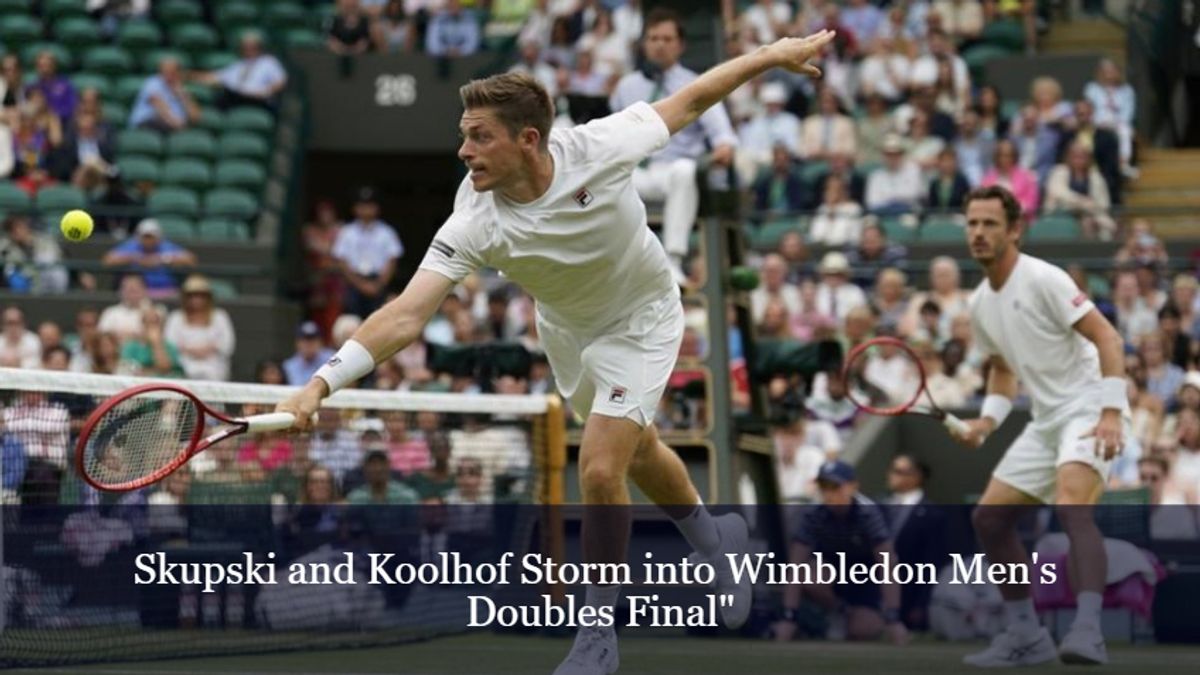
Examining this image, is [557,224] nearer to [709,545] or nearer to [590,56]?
[709,545]

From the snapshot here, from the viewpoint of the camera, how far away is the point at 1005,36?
22.7 metres

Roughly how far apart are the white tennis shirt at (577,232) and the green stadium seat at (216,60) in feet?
50.7

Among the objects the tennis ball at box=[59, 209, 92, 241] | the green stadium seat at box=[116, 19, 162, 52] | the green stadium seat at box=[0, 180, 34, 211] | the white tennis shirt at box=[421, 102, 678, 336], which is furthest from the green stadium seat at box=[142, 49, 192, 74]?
the white tennis shirt at box=[421, 102, 678, 336]

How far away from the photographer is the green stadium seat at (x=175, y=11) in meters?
24.6

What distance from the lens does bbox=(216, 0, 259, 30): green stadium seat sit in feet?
81.0

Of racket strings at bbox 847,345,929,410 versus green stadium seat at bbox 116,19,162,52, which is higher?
green stadium seat at bbox 116,19,162,52

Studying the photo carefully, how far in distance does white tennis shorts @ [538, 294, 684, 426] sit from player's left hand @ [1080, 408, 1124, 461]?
7.16 feet

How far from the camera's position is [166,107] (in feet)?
74.3

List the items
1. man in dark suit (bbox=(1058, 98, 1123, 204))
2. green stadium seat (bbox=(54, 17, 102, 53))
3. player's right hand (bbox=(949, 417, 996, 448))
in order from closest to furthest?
1. player's right hand (bbox=(949, 417, 996, 448))
2. man in dark suit (bbox=(1058, 98, 1123, 204))
3. green stadium seat (bbox=(54, 17, 102, 53))

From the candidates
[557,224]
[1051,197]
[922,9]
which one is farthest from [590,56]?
[557,224]

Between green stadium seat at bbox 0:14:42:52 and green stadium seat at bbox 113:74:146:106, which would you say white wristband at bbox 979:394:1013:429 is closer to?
green stadium seat at bbox 113:74:146:106

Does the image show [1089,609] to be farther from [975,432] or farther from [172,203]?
[172,203]

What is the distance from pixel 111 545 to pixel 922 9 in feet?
43.1

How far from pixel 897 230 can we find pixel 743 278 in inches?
231
